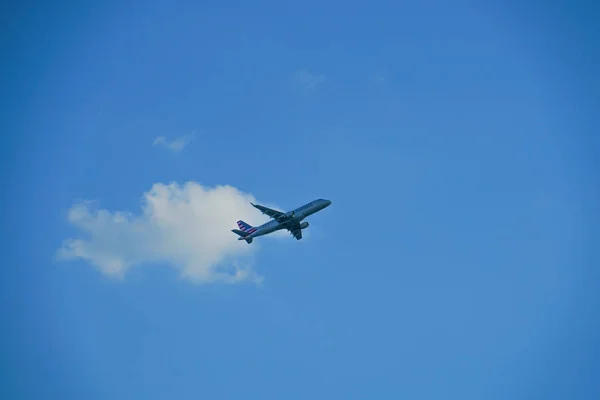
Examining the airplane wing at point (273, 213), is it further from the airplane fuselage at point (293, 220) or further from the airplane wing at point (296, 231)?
the airplane wing at point (296, 231)

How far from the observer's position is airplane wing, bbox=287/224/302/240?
368 feet

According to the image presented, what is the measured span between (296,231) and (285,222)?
594 cm

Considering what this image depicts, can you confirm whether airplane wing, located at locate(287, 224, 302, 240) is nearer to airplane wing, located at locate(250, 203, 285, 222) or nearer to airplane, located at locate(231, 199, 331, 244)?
airplane, located at locate(231, 199, 331, 244)

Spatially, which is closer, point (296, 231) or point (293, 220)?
point (293, 220)

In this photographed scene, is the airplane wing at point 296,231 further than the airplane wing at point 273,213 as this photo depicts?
Yes

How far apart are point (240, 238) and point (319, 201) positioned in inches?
800

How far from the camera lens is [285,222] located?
4296 inches

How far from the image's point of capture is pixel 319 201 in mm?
106625

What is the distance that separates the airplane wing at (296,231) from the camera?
368 feet

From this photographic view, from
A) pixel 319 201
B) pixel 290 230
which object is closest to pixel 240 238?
pixel 290 230

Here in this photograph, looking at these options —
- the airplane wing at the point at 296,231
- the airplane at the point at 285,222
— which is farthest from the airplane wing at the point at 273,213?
the airplane wing at the point at 296,231

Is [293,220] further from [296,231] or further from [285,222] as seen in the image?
[296,231]

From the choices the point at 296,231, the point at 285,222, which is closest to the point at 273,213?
the point at 285,222

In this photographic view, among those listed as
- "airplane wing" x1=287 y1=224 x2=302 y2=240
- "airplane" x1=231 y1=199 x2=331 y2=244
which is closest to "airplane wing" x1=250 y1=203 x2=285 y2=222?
"airplane" x1=231 y1=199 x2=331 y2=244
